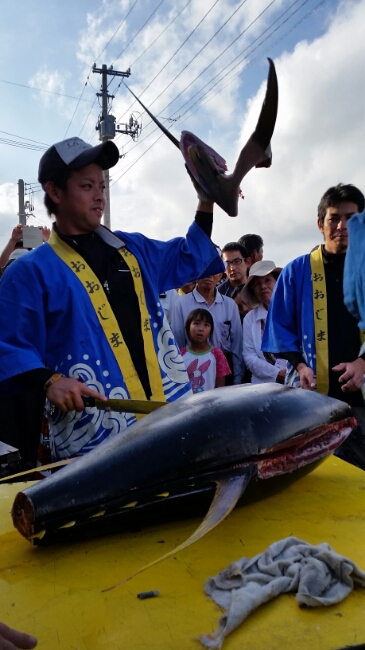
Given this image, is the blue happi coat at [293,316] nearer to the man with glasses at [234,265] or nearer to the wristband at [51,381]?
the wristband at [51,381]

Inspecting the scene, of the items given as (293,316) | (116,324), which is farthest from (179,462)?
(293,316)

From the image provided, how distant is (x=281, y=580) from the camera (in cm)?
107

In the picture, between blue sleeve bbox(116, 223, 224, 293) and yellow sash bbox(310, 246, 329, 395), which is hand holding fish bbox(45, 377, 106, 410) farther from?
yellow sash bbox(310, 246, 329, 395)

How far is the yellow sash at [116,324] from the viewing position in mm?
2068

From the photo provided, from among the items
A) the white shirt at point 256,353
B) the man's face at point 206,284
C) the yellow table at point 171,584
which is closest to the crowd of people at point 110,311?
the yellow table at point 171,584

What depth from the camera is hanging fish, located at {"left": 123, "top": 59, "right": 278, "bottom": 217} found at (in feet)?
5.92

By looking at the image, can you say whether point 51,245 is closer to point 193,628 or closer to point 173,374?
point 173,374

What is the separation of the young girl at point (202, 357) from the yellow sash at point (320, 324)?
1684 millimetres

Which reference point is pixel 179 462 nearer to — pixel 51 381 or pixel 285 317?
pixel 51 381

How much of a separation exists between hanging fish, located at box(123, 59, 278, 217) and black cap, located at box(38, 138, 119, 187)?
1.12 feet

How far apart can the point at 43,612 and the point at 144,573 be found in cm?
25

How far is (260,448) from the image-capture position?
1.43 metres

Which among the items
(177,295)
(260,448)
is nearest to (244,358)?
(177,295)

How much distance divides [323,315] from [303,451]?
1.57m
